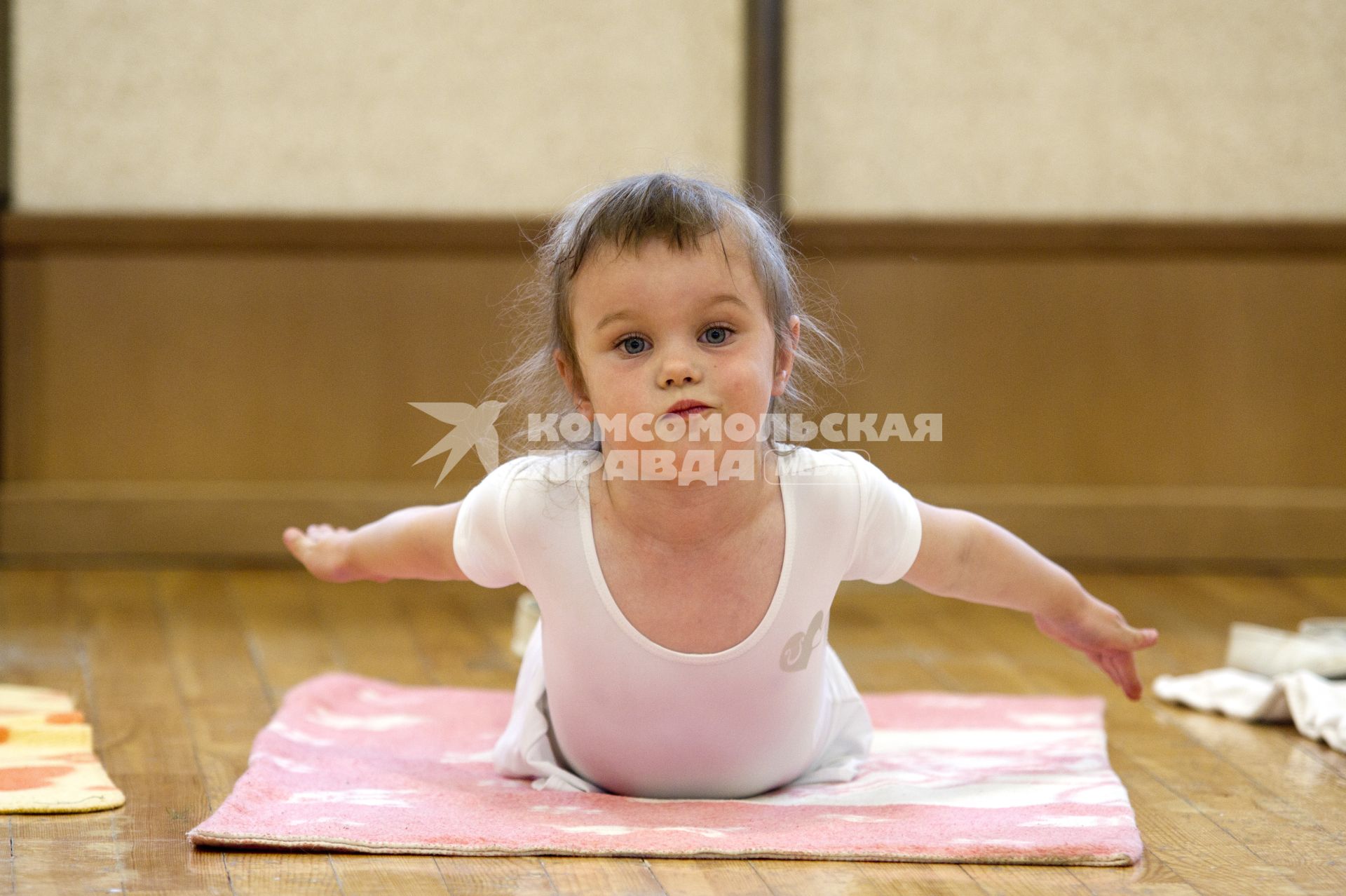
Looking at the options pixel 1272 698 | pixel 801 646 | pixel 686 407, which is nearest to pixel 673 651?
pixel 801 646

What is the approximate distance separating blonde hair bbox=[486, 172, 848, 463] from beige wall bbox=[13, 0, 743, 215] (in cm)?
118

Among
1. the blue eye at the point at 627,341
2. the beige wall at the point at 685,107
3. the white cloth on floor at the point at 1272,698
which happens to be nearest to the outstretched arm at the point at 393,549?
the blue eye at the point at 627,341

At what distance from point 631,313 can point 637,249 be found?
50 millimetres

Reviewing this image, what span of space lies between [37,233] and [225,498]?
0.52 metres

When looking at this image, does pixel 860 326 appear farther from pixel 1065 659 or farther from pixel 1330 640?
pixel 1330 640

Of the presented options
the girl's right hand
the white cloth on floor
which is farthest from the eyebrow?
the white cloth on floor

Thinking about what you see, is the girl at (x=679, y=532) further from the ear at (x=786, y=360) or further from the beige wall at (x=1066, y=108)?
the beige wall at (x=1066, y=108)

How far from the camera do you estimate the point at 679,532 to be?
1.27 metres

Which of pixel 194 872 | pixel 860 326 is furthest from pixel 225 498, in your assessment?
pixel 194 872

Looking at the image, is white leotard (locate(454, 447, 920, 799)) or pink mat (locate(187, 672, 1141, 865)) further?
white leotard (locate(454, 447, 920, 799))

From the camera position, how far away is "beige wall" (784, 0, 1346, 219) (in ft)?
8.46

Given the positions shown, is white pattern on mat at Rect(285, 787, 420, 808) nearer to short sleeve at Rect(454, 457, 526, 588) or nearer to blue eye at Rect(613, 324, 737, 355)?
short sleeve at Rect(454, 457, 526, 588)

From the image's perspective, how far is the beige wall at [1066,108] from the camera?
8.46ft

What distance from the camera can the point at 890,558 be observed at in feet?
4.30
